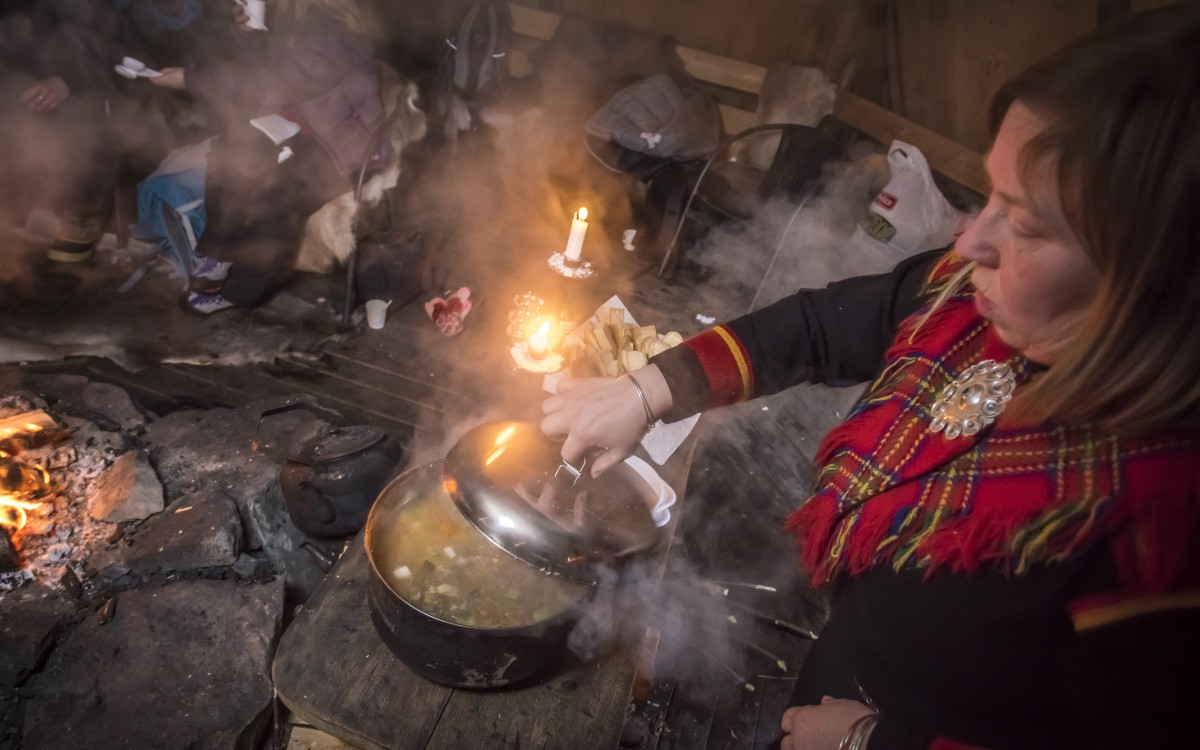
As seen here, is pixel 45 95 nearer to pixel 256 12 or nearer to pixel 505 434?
pixel 256 12

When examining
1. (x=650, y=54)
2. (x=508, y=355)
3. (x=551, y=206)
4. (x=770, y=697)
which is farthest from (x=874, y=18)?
(x=770, y=697)

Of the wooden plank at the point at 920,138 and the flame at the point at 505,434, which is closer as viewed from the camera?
the flame at the point at 505,434

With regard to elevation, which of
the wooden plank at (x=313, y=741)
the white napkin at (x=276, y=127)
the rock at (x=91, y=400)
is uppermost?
the white napkin at (x=276, y=127)

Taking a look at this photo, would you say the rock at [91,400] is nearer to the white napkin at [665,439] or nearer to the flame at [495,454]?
the flame at [495,454]

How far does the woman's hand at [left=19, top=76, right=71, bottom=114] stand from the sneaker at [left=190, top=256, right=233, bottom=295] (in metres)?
1.38

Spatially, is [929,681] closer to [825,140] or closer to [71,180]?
[825,140]

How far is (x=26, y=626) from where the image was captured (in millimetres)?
2293

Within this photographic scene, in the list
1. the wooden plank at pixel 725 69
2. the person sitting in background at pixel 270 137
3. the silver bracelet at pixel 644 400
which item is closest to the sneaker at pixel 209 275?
the person sitting in background at pixel 270 137

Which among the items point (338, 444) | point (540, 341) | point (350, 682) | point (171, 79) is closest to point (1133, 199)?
point (350, 682)

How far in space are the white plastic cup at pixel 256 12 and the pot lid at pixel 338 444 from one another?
3.33 meters

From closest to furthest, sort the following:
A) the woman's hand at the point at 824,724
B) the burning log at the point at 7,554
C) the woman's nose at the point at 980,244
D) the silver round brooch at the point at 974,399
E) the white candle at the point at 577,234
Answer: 1. the woman's nose at the point at 980,244
2. the silver round brooch at the point at 974,399
3. the woman's hand at the point at 824,724
4. the burning log at the point at 7,554
5. the white candle at the point at 577,234

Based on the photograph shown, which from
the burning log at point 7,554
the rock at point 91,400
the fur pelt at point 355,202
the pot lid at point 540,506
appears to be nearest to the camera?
the pot lid at point 540,506

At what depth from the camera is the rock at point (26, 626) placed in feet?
7.27

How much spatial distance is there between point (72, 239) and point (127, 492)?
9.39 ft
